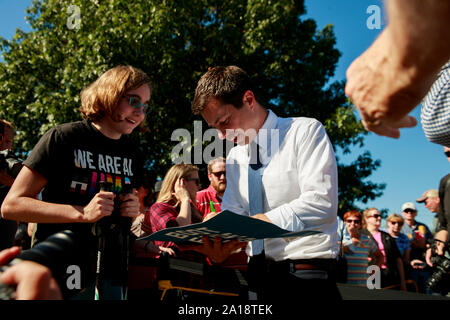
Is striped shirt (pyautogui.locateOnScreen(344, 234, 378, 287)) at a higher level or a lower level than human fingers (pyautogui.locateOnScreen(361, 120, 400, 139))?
lower

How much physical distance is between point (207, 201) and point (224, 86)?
2.39m

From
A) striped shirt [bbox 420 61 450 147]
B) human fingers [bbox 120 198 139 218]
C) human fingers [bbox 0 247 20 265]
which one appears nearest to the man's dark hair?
human fingers [bbox 120 198 139 218]

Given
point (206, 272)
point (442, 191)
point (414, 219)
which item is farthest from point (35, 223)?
point (414, 219)

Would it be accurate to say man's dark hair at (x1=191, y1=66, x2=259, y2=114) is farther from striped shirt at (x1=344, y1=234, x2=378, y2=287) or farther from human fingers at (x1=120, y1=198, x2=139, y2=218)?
striped shirt at (x1=344, y1=234, x2=378, y2=287)

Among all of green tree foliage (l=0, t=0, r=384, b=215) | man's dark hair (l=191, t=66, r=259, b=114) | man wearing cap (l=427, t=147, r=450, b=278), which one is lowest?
man wearing cap (l=427, t=147, r=450, b=278)

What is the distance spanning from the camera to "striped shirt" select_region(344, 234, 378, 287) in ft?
17.4

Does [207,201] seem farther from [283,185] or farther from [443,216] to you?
[283,185]

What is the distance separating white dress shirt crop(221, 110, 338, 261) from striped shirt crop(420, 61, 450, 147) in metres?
0.58

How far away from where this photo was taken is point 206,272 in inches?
120

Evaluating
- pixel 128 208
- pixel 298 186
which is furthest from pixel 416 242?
pixel 128 208

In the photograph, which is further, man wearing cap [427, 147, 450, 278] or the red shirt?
the red shirt

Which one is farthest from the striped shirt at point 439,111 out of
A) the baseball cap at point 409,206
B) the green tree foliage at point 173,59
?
the green tree foliage at point 173,59

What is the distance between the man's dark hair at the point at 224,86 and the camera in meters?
2.26

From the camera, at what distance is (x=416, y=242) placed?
7445mm
